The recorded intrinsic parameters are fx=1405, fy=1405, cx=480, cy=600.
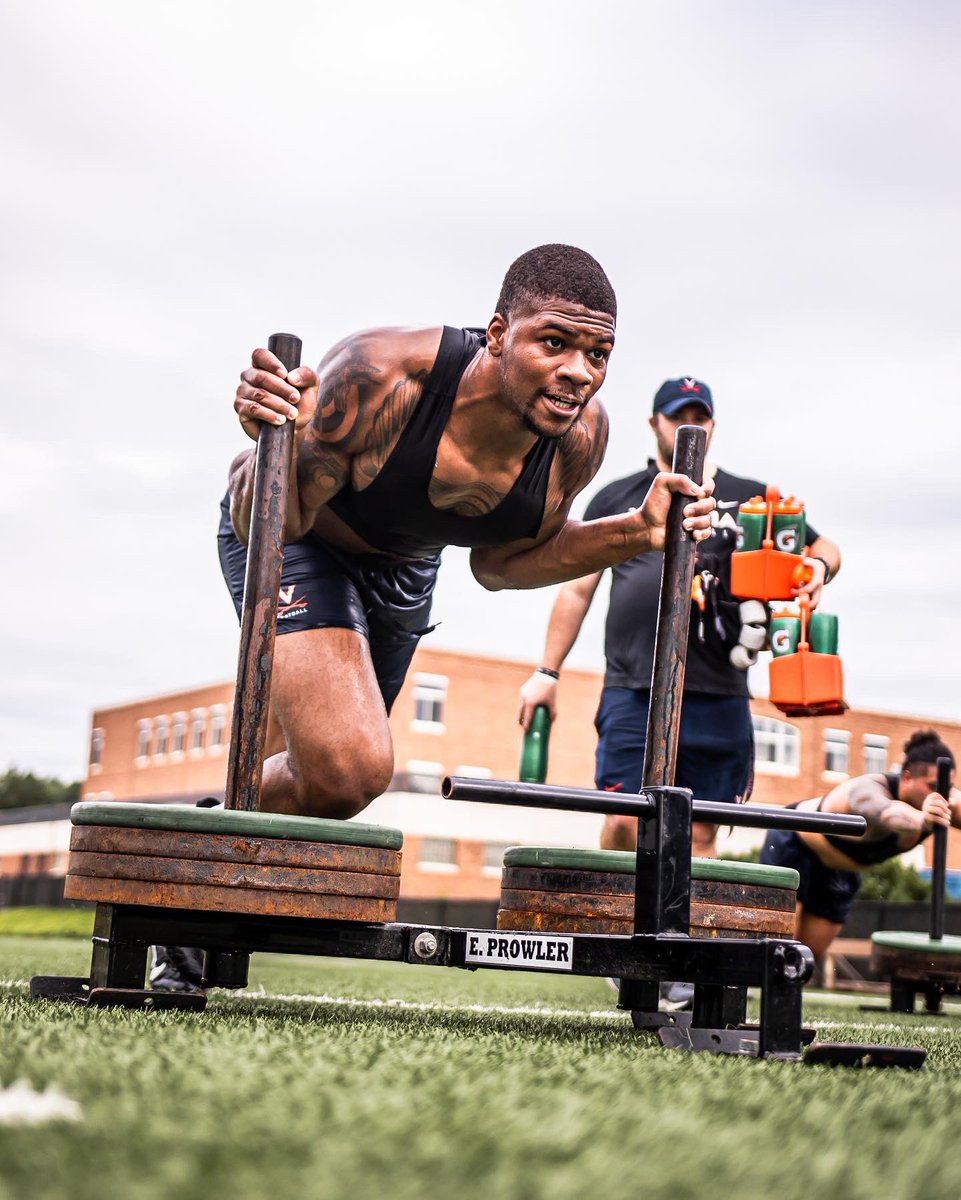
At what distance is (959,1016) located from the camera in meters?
6.51

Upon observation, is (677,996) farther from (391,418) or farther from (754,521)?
(391,418)

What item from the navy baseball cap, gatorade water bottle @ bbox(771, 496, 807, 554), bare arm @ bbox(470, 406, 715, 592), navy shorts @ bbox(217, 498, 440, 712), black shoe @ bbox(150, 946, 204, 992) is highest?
the navy baseball cap

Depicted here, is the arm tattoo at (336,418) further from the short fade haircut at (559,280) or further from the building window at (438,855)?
the building window at (438,855)

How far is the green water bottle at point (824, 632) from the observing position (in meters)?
4.73

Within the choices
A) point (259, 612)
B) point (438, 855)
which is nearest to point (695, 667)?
point (259, 612)

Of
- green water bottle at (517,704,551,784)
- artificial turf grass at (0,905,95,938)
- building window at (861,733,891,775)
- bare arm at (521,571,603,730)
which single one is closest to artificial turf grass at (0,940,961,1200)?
green water bottle at (517,704,551,784)

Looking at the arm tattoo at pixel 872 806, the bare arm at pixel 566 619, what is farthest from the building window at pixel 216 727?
the bare arm at pixel 566 619

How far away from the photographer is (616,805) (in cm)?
272

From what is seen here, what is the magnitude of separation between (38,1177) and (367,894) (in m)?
1.73

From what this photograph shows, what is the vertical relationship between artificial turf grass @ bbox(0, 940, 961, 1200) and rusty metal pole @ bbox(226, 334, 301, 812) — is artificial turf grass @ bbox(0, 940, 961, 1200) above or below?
below

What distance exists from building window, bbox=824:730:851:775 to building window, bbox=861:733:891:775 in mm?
639

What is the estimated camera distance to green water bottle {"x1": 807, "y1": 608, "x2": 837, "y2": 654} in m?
4.73

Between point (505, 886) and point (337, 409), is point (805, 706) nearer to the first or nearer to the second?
point (505, 886)

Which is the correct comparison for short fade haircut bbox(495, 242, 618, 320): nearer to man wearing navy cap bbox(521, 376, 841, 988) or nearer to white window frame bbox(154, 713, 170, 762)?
man wearing navy cap bbox(521, 376, 841, 988)
